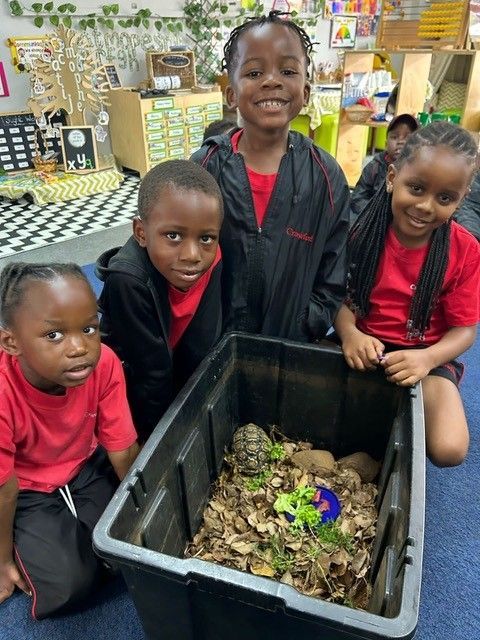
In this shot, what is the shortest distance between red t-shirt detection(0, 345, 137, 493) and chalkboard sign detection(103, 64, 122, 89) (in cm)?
385

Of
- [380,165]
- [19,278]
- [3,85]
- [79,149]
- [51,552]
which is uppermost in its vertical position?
[3,85]

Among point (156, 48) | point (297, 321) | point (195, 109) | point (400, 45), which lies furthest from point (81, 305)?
point (156, 48)

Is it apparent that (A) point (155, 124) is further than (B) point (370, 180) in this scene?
Yes

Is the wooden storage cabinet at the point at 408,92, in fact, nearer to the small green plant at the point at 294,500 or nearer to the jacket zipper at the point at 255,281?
the jacket zipper at the point at 255,281

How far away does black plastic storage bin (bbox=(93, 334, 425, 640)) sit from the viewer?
63 centimetres

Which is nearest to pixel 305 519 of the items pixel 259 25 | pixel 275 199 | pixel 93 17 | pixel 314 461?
pixel 314 461

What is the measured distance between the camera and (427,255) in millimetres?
1230

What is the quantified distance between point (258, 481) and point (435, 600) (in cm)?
49

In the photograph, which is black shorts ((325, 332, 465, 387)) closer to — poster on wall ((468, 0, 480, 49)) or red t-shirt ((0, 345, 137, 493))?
red t-shirt ((0, 345, 137, 493))

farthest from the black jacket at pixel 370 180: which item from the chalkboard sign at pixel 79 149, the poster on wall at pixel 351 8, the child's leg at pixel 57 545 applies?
the poster on wall at pixel 351 8

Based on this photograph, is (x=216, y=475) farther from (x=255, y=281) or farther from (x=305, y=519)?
(x=255, y=281)

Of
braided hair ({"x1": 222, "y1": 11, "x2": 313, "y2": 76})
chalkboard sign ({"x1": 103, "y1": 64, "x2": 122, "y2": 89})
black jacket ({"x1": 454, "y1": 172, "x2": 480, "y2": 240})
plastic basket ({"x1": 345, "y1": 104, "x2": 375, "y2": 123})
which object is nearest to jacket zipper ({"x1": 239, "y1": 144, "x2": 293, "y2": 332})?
braided hair ({"x1": 222, "y1": 11, "x2": 313, "y2": 76})

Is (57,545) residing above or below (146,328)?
below

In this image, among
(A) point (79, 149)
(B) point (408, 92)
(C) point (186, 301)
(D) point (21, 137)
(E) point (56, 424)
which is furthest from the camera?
(A) point (79, 149)
